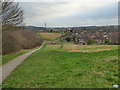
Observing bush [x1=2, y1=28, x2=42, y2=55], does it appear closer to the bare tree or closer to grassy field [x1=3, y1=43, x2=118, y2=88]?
the bare tree

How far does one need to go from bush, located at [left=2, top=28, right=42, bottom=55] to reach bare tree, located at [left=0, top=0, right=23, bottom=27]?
6.95m

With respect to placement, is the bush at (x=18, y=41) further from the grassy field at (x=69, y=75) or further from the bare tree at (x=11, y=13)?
the grassy field at (x=69, y=75)

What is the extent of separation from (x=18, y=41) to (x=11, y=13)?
25.1m

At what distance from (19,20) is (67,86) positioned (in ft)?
44.2

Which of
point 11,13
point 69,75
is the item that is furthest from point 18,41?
point 69,75

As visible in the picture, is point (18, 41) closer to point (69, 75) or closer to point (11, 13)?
point (11, 13)

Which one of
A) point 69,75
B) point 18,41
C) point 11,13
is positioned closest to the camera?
point 69,75

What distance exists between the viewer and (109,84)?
5.64m

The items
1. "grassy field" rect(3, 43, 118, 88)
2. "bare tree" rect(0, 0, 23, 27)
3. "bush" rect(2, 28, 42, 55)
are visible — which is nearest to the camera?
"grassy field" rect(3, 43, 118, 88)

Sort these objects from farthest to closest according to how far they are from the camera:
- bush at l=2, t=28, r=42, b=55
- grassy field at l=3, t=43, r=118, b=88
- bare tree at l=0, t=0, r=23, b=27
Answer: bush at l=2, t=28, r=42, b=55 → bare tree at l=0, t=0, r=23, b=27 → grassy field at l=3, t=43, r=118, b=88

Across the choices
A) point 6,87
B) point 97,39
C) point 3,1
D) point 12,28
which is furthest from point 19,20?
point 97,39

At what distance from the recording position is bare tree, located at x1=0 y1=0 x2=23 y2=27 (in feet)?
47.8

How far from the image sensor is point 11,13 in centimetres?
1546

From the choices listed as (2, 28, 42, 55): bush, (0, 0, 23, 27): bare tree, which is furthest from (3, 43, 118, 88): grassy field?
(2, 28, 42, 55): bush
